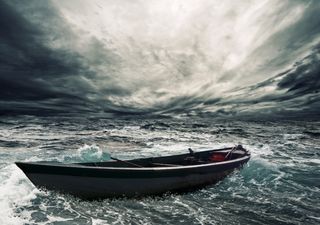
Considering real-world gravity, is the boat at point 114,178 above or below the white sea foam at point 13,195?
above

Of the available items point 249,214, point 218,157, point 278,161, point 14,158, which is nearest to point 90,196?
point 249,214

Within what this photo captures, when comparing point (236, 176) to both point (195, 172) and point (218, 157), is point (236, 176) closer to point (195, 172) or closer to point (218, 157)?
point (218, 157)

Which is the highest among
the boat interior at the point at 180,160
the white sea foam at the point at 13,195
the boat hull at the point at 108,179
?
the boat interior at the point at 180,160

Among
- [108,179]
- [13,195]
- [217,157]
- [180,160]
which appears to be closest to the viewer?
[108,179]

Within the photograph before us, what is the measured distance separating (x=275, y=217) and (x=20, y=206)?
10826 millimetres

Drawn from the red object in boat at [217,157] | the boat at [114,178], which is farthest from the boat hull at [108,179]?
the red object in boat at [217,157]

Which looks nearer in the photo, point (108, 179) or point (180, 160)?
point (108, 179)

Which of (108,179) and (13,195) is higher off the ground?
(108,179)

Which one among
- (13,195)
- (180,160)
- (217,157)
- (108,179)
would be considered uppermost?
(217,157)

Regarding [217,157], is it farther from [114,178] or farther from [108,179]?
[108,179]

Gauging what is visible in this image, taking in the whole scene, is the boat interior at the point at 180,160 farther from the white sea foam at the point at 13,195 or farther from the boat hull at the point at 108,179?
the white sea foam at the point at 13,195

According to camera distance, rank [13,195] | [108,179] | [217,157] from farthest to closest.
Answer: [217,157] < [13,195] < [108,179]

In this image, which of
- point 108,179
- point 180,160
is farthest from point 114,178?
point 180,160

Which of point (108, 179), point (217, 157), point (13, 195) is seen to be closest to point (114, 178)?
point (108, 179)
